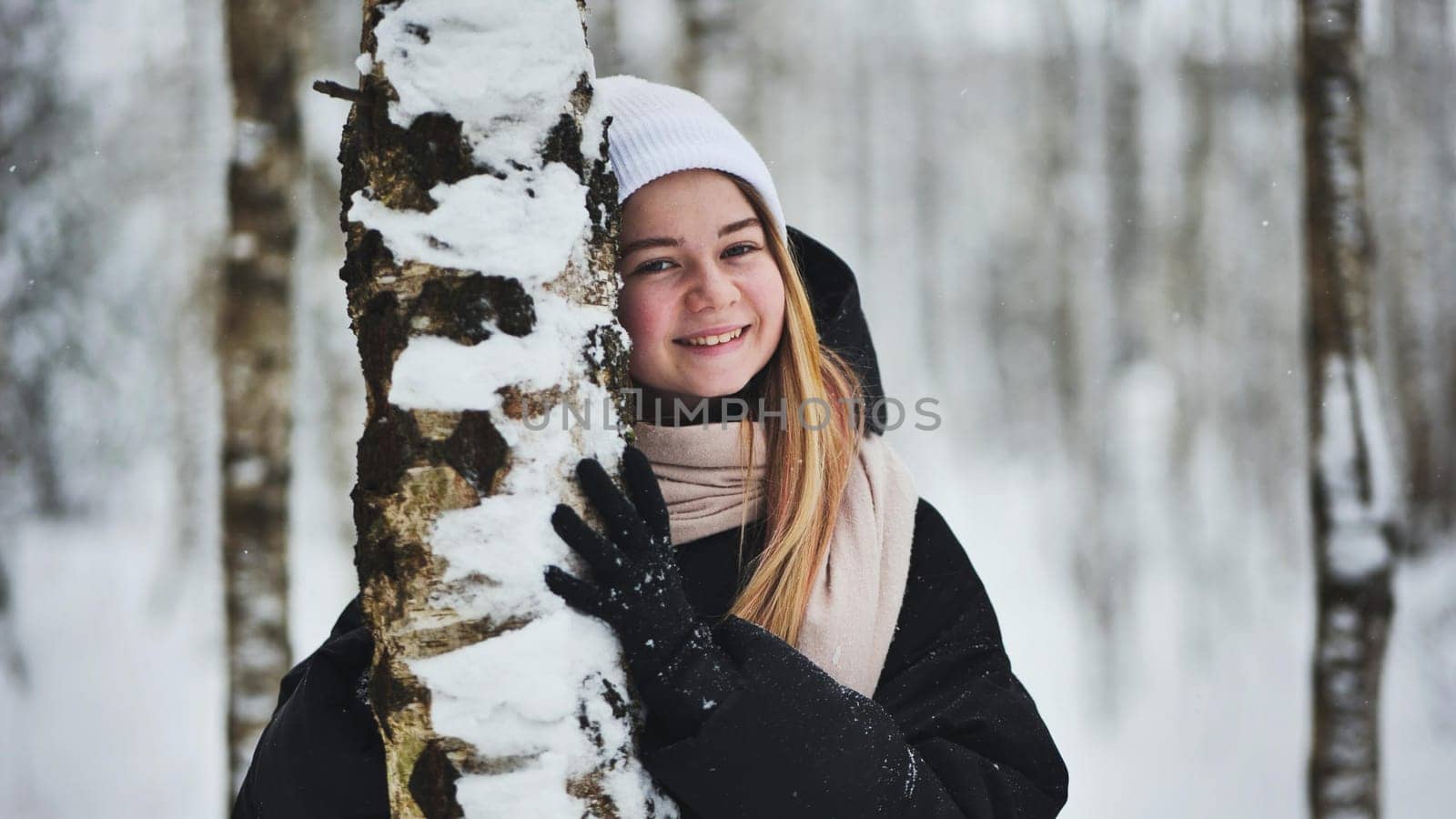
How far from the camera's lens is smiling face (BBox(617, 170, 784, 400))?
163 centimetres

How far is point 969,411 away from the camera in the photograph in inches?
349

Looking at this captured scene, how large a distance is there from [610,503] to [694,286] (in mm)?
561

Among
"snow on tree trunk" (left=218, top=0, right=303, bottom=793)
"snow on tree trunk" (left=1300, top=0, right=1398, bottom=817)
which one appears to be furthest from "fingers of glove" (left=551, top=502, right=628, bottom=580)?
"snow on tree trunk" (left=1300, top=0, right=1398, bottom=817)

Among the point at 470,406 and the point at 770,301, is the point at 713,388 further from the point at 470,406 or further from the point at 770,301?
the point at 470,406

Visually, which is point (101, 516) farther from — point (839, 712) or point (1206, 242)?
point (1206, 242)

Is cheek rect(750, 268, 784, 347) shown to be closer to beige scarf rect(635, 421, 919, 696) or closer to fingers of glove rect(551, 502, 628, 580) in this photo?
beige scarf rect(635, 421, 919, 696)

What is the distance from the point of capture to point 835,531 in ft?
5.78

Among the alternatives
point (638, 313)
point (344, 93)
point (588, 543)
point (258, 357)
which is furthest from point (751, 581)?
point (258, 357)

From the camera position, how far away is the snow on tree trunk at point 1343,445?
12.3 feet

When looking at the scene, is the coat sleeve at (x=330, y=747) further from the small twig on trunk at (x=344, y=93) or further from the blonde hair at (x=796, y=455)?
the small twig on trunk at (x=344, y=93)

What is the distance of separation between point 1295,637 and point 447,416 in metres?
8.29

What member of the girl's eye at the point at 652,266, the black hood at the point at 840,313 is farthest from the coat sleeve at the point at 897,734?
the girl's eye at the point at 652,266

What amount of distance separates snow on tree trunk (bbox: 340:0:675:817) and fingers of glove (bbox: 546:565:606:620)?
0.01 meters

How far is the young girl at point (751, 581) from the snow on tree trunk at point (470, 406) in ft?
0.30
